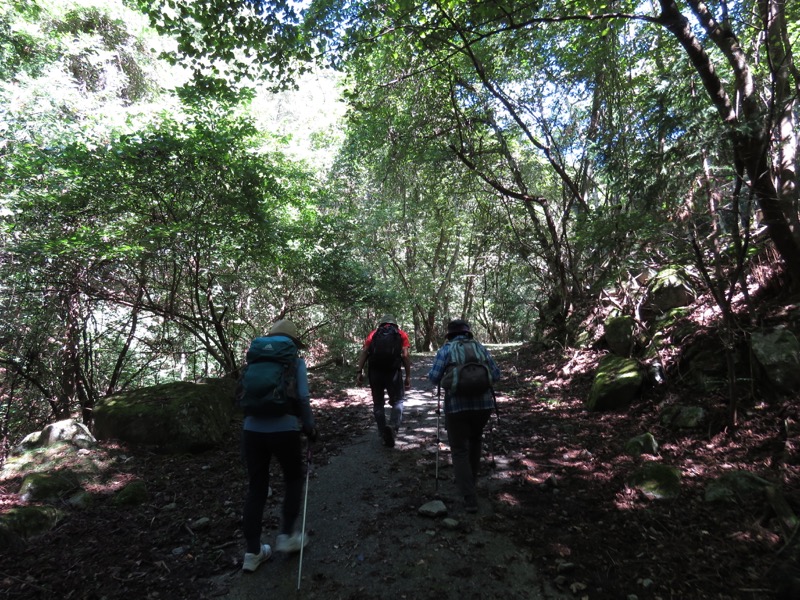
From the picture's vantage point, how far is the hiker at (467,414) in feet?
13.7

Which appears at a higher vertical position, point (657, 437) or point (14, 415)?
point (14, 415)

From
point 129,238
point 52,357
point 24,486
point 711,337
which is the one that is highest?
point 129,238

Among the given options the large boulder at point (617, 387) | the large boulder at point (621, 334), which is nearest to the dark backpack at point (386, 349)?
the large boulder at point (617, 387)

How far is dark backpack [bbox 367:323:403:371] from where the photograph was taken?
6086 mm

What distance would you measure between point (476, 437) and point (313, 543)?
6.31ft

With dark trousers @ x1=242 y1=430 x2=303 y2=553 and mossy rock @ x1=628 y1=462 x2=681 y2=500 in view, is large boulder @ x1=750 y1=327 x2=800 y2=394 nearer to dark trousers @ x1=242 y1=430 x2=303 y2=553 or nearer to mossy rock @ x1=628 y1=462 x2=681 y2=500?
mossy rock @ x1=628 y1=462 x2=681 y2=500

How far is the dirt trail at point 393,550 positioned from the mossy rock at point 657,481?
61.9 inches

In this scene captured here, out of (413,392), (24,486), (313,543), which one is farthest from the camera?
(413,392)

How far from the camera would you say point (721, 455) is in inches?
182

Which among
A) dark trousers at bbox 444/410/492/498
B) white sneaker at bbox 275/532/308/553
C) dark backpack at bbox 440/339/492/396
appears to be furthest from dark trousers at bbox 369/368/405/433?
white sneaker at bbox 275/532/308/553

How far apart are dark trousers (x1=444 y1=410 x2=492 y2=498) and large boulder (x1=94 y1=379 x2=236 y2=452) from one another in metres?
4.27

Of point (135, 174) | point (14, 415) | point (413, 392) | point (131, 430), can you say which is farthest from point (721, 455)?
point (14, 415)

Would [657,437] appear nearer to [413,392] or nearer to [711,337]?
[711,337]

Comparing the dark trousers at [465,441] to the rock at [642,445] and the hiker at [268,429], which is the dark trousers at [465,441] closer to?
the hiker at [268,429]
